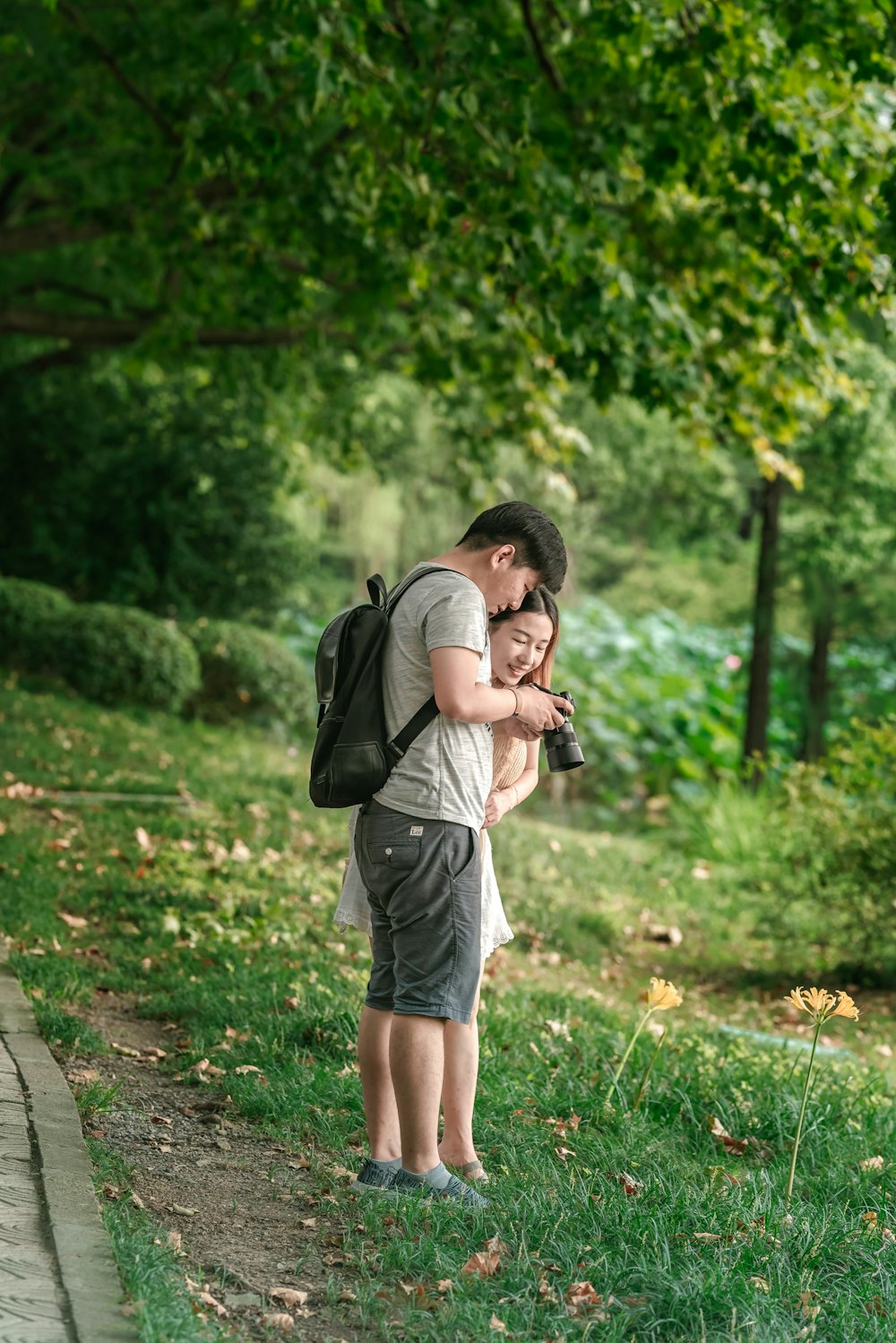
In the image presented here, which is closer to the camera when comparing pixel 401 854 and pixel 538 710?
pixel 401 854

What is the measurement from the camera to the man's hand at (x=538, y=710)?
12.2ft

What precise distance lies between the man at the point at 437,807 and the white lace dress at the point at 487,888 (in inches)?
6.2

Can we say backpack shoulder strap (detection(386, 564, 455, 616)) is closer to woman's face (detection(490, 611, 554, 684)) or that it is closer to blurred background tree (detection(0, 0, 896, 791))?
woman's face (detection(490, 611, 554, 684))

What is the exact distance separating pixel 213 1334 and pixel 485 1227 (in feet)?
2.91

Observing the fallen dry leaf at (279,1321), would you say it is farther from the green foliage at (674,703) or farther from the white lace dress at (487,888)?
the green foliage at (674,703)

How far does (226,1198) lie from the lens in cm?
381

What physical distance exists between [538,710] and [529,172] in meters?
4.40

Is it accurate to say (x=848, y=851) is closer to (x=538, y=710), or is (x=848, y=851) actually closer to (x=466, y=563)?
(x=538, y=710)

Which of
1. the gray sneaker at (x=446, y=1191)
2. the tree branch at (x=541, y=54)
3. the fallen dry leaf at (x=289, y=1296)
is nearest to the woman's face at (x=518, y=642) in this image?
the gray sneaker at (x=446, y=1191)

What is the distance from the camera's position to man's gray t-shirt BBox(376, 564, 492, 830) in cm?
361

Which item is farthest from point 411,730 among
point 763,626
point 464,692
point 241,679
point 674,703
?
point 674,703

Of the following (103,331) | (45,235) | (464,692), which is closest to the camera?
(464,692)

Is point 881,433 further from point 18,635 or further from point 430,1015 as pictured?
point 430,1015

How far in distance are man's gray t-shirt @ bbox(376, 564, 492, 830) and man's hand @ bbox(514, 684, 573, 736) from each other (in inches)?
4.4
